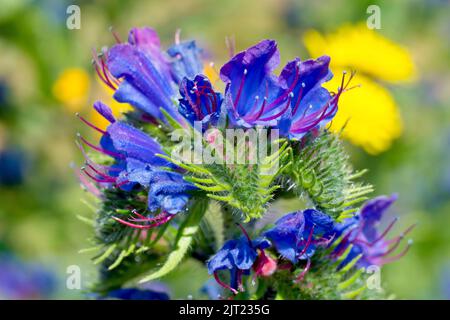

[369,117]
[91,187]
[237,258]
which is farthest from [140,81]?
[369,117]

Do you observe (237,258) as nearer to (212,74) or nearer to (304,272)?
(304,272)

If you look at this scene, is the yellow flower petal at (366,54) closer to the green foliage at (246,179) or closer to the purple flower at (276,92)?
the purple flower at (276,92)

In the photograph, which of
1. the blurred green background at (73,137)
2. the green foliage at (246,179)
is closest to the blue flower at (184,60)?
the green foliage at (246,179)

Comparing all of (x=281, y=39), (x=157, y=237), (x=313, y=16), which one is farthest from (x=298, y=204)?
(x=281, y=39)

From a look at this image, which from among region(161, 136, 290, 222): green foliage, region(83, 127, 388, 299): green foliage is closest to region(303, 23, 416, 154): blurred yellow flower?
region(83, 127, 388, 299): green foliage

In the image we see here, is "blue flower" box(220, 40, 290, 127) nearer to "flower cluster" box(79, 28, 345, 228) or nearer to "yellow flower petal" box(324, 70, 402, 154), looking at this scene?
"flower cluster" box(79, 28, 345, 228)
